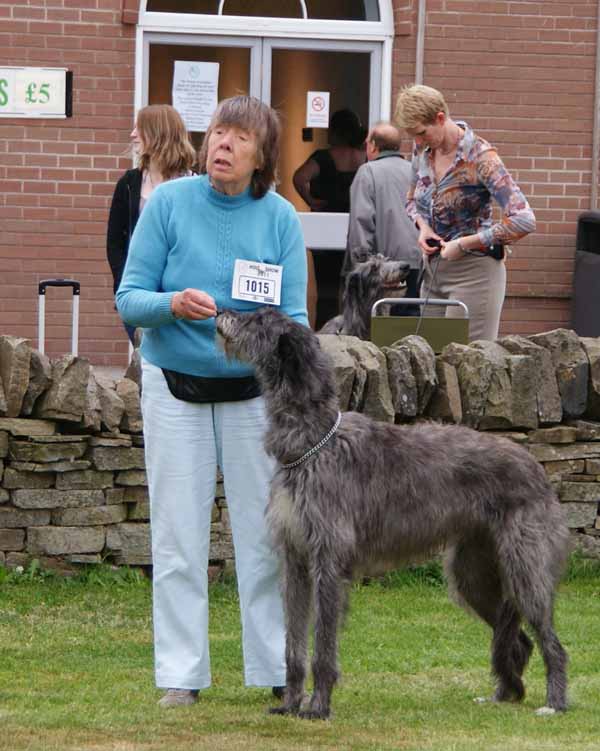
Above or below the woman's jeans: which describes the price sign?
above

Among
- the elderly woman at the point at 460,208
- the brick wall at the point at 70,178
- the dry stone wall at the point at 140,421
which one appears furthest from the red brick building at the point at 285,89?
the dry stone wall at the point at 140,421

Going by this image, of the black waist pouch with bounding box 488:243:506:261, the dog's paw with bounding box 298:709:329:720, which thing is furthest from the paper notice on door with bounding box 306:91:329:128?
the dog's paw with bounding box 298:709:329:720

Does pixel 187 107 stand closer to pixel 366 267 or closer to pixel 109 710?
pixel 366 267

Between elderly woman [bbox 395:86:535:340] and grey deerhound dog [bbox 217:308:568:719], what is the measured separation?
2701 millimetres

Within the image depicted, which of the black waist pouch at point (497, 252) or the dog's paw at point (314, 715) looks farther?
the black waist pouch at point (497, 252)

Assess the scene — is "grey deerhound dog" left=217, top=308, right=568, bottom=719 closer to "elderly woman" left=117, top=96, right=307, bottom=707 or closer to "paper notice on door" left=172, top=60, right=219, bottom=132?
"elderly woman" left=117, top=96, right=307, bottom=707

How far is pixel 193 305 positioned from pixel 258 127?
2.48 feet

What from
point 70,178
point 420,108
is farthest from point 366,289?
point 70,178

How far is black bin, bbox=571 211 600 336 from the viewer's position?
1241cm

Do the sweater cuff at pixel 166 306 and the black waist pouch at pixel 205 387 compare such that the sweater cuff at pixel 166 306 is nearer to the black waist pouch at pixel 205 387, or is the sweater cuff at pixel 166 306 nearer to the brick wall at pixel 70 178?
the black waist pouch at pixel 205 387

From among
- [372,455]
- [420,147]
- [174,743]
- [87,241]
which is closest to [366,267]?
[420,147]

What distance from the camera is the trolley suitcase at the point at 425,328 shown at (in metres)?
8.72

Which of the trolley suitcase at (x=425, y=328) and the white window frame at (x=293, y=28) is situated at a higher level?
the white window frame at (x=293, y=28)

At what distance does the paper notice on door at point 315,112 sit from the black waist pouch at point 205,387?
7341 mm
